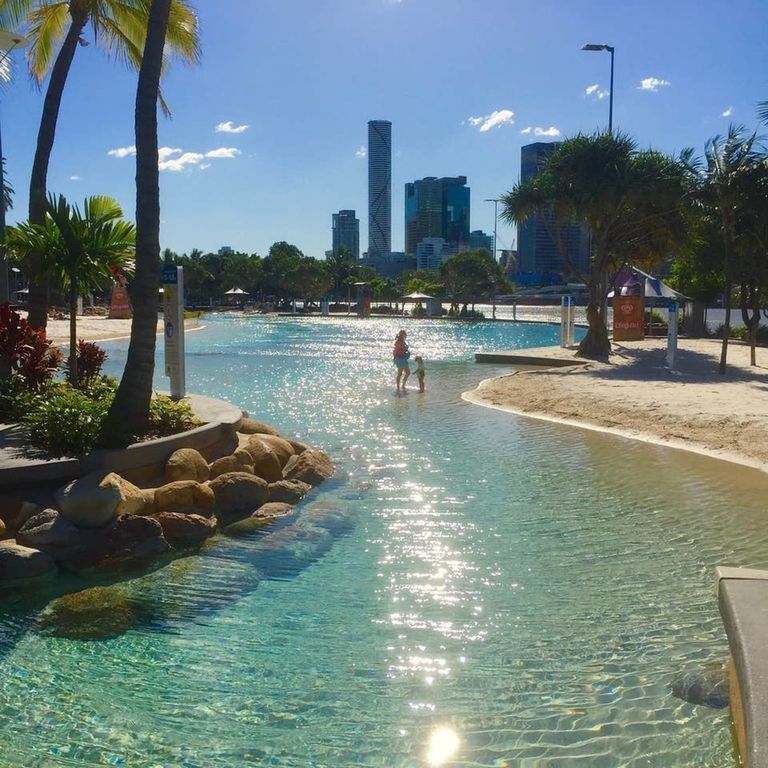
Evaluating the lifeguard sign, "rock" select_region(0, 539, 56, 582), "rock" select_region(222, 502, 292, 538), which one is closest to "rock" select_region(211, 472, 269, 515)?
"rock" select_region(222, 502, 292, 538)

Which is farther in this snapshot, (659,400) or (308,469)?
(659,400)

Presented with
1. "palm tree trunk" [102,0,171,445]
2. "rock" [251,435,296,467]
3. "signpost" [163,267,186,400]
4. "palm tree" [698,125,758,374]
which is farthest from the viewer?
"palm tree" [698,125,758,374]

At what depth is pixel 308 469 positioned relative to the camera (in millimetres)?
10297

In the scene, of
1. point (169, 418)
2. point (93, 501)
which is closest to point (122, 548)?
point (93, 501)

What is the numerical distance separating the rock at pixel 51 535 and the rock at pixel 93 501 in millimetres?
104

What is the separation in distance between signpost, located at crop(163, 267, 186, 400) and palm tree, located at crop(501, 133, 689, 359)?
1756cm

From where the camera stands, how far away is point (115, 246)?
11250mm

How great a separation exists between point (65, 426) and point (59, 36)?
9433 mm

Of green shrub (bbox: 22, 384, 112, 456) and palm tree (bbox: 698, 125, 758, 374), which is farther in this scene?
palm tree (bbox: 698, 125, 758, 374)

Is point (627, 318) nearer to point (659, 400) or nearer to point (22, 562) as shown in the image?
point (659, 400)

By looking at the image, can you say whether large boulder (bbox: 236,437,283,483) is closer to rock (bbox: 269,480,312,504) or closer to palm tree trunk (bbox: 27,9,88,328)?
rock (bbox: 269,480,312,504)

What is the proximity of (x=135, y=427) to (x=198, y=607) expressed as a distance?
3.30m

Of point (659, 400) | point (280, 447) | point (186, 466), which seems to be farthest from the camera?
point (659, 400)

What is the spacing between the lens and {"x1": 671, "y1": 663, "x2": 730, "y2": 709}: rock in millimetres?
4824
